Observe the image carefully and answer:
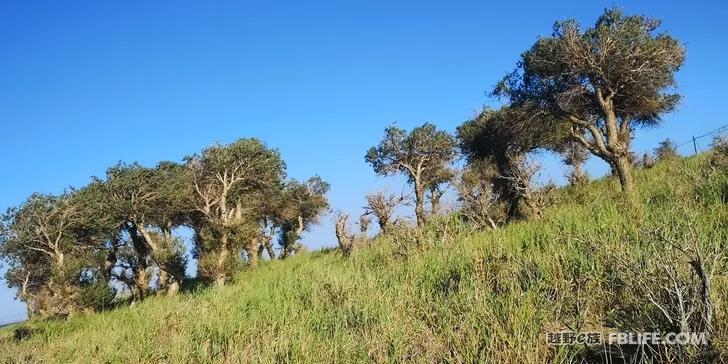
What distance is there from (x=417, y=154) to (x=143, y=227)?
23.1 m

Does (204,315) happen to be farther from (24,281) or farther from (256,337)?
(24,281)

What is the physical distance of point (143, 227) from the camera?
1270 inches

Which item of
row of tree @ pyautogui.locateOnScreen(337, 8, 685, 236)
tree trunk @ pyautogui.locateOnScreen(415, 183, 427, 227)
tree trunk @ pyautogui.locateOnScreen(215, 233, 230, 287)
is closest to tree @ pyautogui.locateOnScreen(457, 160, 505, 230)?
row of tree @ pyautogui.locateOnScreen(337, 8, 685, 236)

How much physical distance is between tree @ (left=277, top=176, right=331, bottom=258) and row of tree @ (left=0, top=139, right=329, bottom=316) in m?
0.59

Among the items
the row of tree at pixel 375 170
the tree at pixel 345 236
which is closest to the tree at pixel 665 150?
the row of tree at pixel 375 170

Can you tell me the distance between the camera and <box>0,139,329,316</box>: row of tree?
2452 centimetres

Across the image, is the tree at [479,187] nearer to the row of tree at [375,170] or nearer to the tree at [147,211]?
the row of tree at [375,170]

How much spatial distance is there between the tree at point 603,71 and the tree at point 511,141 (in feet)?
4.92

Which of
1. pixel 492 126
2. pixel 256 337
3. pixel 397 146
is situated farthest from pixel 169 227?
pixel 256 337

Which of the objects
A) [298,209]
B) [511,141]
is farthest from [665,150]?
[298,209]

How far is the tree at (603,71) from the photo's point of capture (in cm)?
1977
